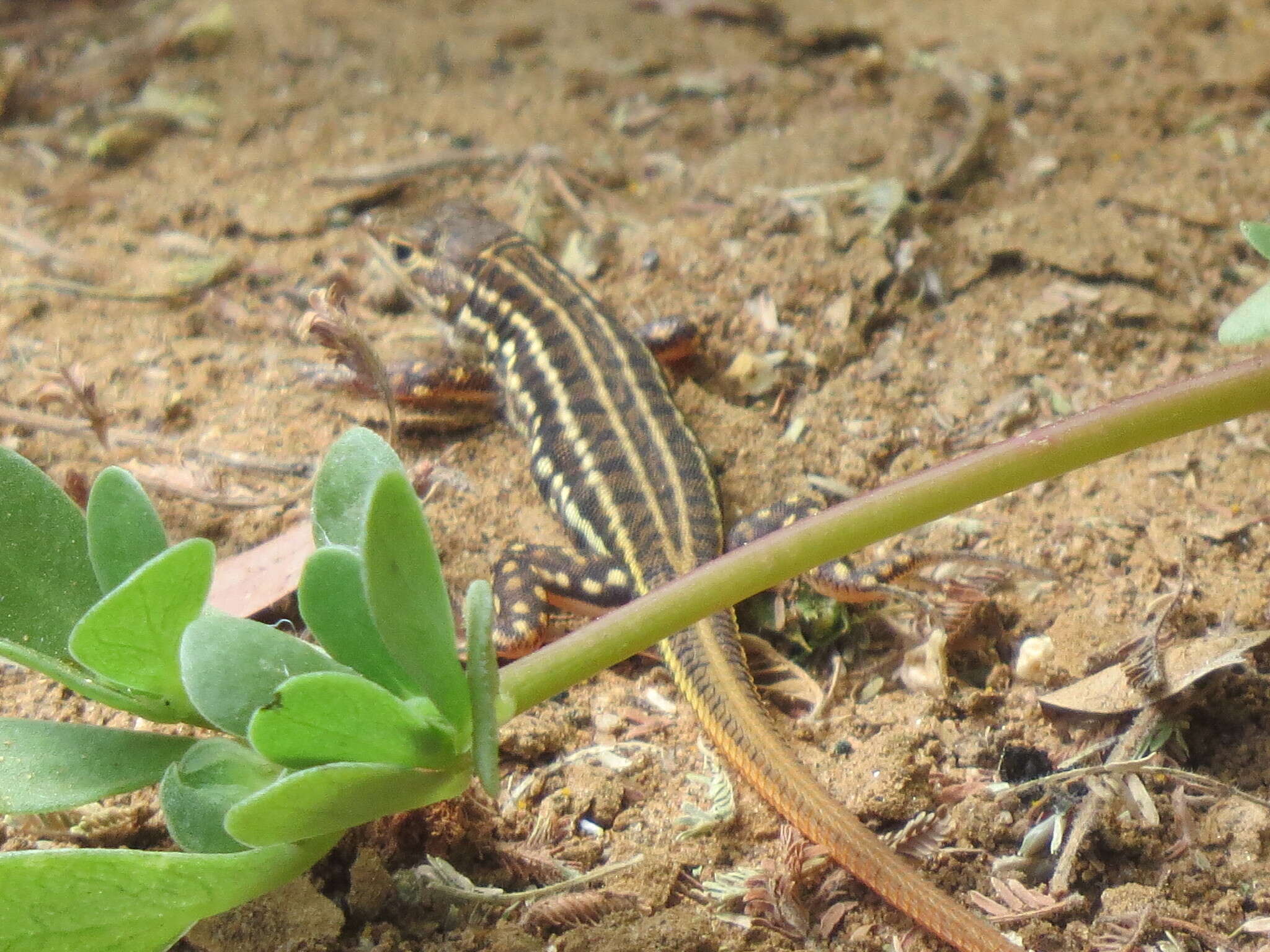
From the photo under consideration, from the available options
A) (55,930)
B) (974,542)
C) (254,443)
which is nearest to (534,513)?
Answer: (254,443)

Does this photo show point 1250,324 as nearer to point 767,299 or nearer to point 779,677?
point 779,677

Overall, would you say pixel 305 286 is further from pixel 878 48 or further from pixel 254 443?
pixel 878 48

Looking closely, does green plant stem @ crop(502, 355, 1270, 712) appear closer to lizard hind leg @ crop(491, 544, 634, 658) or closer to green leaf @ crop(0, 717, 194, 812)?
green leaf @ crop(0, 717, 194, 812)

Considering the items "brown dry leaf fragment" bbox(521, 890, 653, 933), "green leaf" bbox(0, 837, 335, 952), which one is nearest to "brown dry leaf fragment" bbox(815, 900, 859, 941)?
"brown dry leaf fragment" bbox(521, 890, 653, 933)

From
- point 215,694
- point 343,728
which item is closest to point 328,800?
point 343,728

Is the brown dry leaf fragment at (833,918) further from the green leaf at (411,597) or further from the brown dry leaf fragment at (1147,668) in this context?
the green leaf at (411,597)

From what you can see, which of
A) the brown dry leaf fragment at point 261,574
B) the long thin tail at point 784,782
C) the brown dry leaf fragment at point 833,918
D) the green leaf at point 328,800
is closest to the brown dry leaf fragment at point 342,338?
the brown dry leaf fragment at point 261,574
